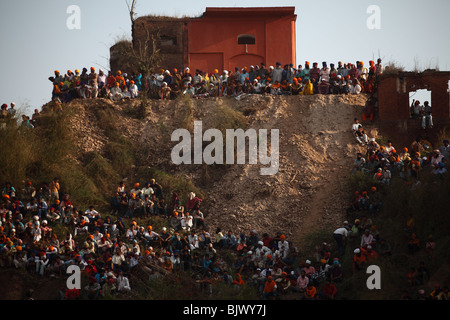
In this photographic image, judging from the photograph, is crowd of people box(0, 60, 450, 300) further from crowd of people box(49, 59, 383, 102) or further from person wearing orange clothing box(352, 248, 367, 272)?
crowd of people box(49, 59, 383, 102)

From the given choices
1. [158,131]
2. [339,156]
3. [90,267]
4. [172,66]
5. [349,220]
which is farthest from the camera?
[172,66]

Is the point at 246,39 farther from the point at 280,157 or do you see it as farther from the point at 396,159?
the point at 396,159

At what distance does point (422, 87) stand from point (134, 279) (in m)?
13.2

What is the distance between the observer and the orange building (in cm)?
3622

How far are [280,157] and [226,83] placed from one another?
5.37 m

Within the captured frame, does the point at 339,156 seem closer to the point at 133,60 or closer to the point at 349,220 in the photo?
the point at 349,220

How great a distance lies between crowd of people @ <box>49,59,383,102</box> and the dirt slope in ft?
1.64

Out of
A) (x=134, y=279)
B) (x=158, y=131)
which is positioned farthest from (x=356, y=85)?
(x=134, y=279)

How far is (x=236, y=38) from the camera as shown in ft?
120

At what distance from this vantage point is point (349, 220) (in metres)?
25.7

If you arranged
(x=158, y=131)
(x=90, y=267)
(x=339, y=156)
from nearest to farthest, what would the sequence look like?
(x=90, y=267) → (x=339, y=156) → (x=158, y=131)

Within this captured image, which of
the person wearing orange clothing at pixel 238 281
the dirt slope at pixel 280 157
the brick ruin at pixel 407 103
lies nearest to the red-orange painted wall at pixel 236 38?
the dirt slope at pixel 280 157

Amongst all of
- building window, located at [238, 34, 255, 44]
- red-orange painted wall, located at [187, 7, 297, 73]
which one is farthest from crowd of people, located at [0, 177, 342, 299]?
building window, located at [238, 34, 255, 44]

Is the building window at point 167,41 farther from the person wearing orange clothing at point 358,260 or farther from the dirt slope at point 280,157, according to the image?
the person wearing orange clothing at point 358,260
